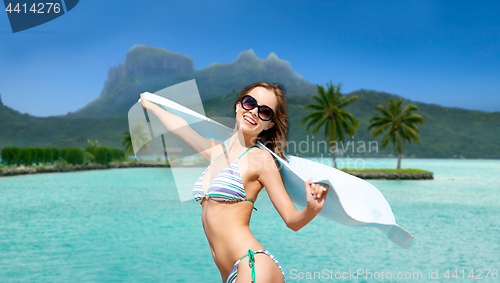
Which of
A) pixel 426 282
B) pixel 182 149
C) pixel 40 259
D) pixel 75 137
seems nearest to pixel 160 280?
pixel 40 259

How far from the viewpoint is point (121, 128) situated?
13838cm

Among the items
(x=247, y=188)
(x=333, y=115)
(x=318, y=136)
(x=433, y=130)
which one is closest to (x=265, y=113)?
(x=247, y=188)

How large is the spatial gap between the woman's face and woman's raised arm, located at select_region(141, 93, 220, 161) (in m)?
0.32

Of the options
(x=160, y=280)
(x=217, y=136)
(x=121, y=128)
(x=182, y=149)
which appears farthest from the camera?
(x=121, y=128)

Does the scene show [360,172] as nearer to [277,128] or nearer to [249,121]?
[277,128]

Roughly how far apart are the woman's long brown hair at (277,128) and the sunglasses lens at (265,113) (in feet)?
0.22

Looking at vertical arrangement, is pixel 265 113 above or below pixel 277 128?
above

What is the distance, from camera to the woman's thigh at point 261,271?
5.26ft

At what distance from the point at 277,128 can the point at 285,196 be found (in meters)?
0.47

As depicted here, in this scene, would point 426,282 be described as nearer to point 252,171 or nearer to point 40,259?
point 252,171

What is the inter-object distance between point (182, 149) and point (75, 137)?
137938 millimetres

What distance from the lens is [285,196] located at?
178 centimetres

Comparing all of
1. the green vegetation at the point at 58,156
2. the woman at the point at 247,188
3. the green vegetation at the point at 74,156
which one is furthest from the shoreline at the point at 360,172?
the woman at the point at 247,188

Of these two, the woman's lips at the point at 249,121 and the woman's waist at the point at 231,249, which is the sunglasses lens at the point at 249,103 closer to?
the woman's lips at the point at 249,121
